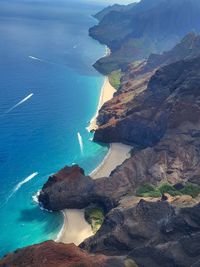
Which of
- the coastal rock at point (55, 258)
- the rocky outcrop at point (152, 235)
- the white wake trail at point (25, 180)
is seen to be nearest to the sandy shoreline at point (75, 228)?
the rocky outcrop at point (152, 235)

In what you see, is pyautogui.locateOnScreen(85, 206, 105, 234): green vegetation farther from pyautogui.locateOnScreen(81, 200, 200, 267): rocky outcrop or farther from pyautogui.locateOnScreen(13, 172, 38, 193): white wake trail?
pyautogui.locateOnScreen(13, 172, 38, 193): white wake trail

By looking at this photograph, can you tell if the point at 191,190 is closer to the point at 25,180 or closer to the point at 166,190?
the point at 166,190

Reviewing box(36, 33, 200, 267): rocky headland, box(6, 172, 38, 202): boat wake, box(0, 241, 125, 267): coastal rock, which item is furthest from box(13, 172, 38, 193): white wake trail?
box(0, 241, 125, 267): coastal rock

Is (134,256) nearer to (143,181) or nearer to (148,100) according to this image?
(143,181)

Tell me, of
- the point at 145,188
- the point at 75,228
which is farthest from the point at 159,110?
the point at 75,228

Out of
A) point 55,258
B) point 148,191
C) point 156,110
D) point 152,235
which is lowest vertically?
point 148,191

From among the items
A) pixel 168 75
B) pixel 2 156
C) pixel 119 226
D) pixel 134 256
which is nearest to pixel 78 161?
pixel 2 156

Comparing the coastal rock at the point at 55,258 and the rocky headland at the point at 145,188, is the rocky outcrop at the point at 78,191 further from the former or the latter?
the coastal rock at the point at 55,258
